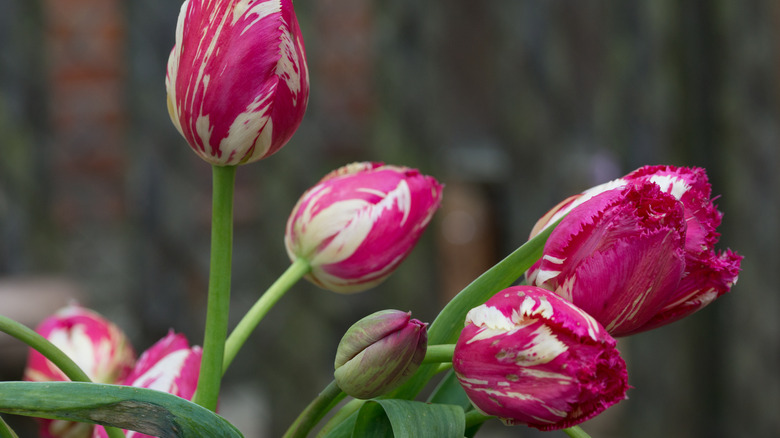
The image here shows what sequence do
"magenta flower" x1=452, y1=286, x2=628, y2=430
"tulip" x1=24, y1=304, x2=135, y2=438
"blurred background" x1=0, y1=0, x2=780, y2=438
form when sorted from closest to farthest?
"magenta flower" x1=452, y1=286, x2=628, y2=430
"tulip" x1=24, y1=304, x2=135, y2=438
"blurred background" x1=0, y1=0, x2=780, y2=438

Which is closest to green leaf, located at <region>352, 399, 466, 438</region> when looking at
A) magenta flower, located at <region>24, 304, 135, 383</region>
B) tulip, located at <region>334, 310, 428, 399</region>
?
tulip, located at <region>334, 310, 428, 399</region>

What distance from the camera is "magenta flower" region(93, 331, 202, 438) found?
0.27 metres

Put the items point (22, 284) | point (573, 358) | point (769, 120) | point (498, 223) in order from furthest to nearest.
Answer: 1. point (498, 223)
2. point (769, 120)
3. point (22, 284)
4. point (573, 358)

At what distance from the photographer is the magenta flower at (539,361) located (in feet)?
0.69

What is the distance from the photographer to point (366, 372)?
227mm

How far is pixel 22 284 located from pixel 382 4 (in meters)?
0.69

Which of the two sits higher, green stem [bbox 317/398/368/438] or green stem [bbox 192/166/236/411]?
green stem [bbox 192/166/236/411]

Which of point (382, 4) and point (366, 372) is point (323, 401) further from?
point (382, 4)

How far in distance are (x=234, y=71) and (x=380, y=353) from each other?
0.29 feet

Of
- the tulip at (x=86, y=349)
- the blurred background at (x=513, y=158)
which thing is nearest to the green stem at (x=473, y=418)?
the tulip at (x=86, y=349)

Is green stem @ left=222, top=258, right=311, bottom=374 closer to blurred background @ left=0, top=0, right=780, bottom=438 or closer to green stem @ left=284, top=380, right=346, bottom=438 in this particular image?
green stem @ left=284, top=380, right=346, bottom=438

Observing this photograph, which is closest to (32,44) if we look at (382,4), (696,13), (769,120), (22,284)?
(382,4)

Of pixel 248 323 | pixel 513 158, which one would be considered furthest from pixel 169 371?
pixel 513 158

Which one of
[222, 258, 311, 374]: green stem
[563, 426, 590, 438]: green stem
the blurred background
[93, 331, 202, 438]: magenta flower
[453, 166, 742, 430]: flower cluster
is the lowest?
the blurred background
